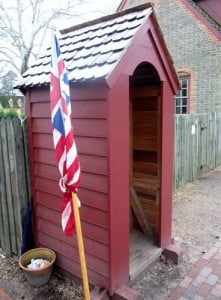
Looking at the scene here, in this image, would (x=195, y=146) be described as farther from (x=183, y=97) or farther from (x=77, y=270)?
(x=77, y=270)

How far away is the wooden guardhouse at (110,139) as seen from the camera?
7.77ft

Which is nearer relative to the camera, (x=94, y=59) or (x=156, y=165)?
(x=94, y=59)

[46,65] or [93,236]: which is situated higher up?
[46,65]

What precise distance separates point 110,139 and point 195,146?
501cm

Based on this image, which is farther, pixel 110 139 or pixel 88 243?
pixel 88 243

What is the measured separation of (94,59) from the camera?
2.40 meters

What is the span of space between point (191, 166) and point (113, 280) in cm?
468

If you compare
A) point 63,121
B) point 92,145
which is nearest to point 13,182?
point 92,145

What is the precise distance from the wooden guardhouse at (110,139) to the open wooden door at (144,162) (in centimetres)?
1

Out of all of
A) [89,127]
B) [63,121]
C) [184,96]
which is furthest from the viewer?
[184,96]

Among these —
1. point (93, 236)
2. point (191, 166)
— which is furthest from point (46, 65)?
point (191, 166)

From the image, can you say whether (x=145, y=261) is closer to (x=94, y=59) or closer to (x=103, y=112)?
(x=103, y=112)

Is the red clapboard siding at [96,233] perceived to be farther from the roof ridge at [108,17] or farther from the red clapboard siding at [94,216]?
the roof ridge at [108,17]

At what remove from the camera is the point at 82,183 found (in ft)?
8.52
